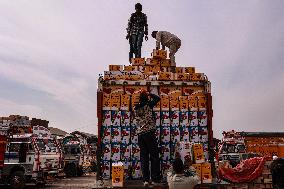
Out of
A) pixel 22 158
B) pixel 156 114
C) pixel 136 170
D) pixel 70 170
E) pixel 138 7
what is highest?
pixel 138 7

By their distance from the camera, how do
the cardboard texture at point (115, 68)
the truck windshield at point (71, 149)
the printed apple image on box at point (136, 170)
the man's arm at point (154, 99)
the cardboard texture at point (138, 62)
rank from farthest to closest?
the truck windshield at point (71, 149) → the cardboard texture at point (138, 62) → the cardboard texture at point (115, 68) → the printed apple image on box at point (136, 170) → the man's arm at point (154, 99)

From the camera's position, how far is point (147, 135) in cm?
895

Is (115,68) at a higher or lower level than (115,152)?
higher

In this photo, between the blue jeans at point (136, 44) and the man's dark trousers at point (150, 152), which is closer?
the man's dark trousers at point (150, 152)

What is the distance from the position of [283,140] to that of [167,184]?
105 ft

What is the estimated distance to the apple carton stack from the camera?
9461 millimetres

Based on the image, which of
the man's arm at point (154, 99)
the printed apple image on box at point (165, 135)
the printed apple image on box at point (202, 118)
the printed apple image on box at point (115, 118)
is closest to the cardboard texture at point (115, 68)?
the printed apple image on box at point (115, 118)

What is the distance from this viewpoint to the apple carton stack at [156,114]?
9.46m

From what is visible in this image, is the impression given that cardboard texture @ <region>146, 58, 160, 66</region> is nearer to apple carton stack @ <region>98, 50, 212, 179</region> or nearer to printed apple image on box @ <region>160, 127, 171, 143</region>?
apple carton stack @ <region>98, 50, 212, 179</region>

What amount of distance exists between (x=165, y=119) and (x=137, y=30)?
6565 mm

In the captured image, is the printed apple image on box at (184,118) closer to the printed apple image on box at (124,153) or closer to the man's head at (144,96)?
the man's head at (144,96)

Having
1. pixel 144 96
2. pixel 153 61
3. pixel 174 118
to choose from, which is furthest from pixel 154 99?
pixel 153 61

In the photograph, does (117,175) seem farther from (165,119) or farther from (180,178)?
(165,119)

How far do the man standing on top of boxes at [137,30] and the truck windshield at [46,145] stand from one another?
8.75m
